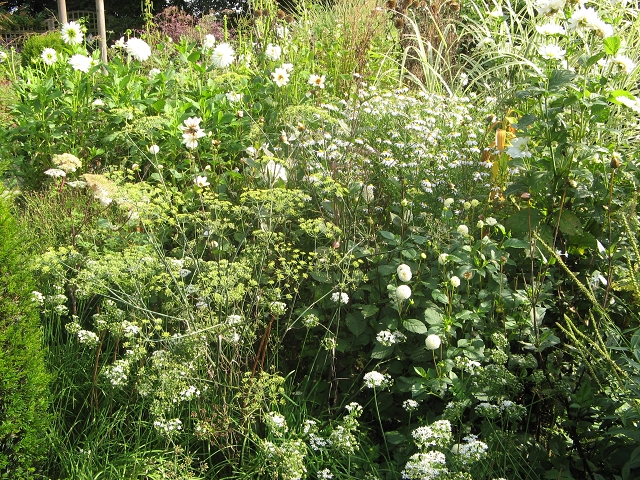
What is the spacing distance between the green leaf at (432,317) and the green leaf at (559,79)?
1.06 m

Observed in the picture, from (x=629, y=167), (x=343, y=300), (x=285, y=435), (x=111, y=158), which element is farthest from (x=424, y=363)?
(x=111, y=158)

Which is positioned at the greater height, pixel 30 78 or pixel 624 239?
pixel 30 78

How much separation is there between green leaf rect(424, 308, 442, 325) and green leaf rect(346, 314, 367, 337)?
30cm

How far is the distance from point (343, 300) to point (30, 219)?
201 cm

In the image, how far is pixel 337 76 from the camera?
512 cm

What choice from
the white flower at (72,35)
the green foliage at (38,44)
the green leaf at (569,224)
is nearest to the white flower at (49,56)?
the white flower at (72,35)

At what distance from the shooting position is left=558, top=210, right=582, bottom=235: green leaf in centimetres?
282

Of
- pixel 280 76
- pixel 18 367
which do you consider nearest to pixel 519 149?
pixel 280 76

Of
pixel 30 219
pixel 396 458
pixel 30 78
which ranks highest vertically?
pixel 30 78

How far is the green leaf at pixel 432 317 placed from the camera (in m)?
2.46

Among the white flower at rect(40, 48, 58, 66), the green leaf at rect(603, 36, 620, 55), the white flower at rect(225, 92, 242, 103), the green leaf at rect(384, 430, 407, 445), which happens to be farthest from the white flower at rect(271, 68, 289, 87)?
the green leaf at rect(384, 430, 407, 445)

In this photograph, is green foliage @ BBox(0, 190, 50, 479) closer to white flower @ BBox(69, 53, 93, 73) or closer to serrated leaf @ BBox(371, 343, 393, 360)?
serrated leaf @ BBox(371, 343, 393, 360)

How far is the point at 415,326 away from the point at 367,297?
0.45 metres

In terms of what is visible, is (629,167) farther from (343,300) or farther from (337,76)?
(337,76)
